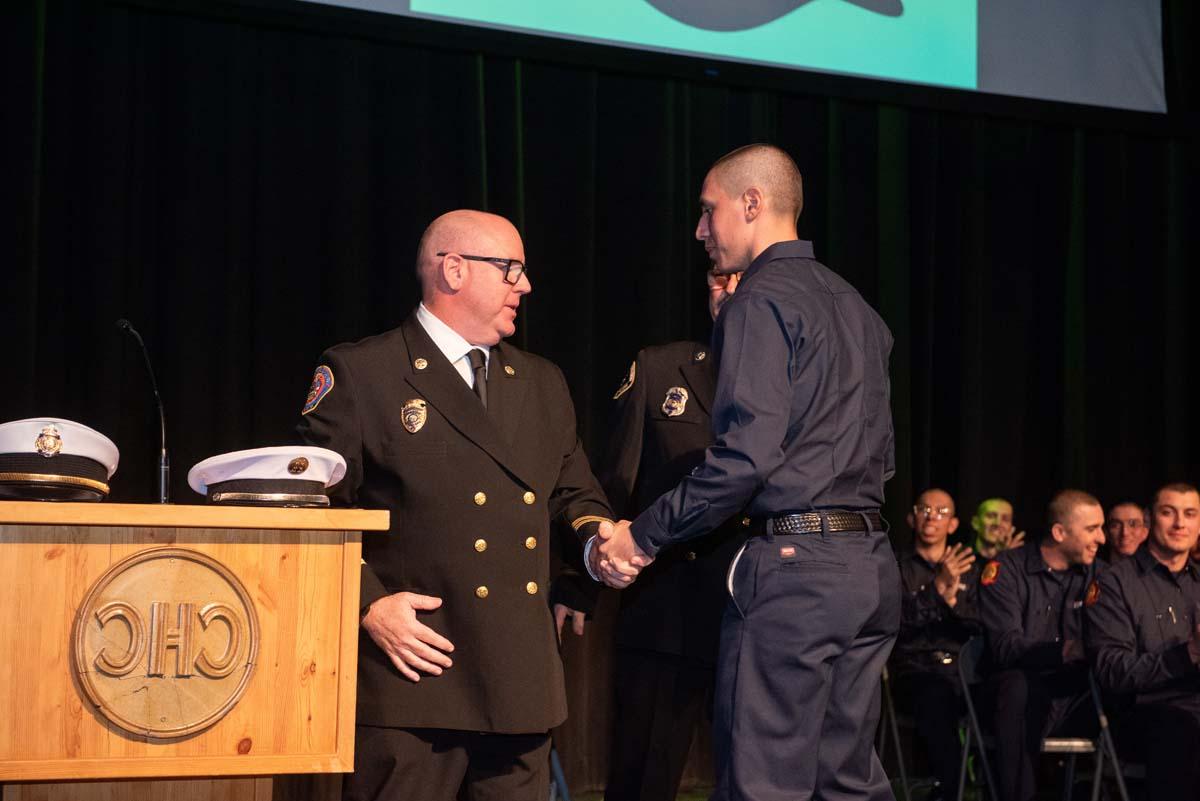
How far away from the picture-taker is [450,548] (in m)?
2.61

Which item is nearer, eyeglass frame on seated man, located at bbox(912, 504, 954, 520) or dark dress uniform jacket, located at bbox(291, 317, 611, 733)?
dark dress uniform jacket, located at bbox(291, 317, 611, 733)

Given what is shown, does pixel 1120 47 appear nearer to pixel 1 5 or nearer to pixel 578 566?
pixel 578 566

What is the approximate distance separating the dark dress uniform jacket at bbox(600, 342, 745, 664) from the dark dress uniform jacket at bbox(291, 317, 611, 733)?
0.54 meters

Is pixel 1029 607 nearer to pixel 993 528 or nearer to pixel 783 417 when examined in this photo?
pixel 993 528

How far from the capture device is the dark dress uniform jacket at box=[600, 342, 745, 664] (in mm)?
3145

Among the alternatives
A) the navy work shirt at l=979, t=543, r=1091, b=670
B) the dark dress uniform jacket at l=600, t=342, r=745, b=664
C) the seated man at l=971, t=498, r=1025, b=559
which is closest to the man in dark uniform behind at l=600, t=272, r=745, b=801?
the dark dress uniform jacket at l=600, t=342, r=745, b=664

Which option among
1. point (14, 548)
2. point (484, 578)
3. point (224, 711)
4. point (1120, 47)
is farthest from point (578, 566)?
point (1120, 47)

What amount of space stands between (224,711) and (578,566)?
1199 mm

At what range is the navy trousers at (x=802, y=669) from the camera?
2.45m

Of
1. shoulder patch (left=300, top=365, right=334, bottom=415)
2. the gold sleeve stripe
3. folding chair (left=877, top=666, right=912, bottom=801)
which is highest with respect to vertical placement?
shoulder patch (left=300, top=365, right=334, bottom=415)

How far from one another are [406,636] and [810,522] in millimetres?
826

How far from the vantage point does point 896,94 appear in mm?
5703

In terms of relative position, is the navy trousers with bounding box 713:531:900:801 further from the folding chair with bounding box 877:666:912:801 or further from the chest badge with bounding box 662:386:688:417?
the folding chair with bounding box 877:666:912:801

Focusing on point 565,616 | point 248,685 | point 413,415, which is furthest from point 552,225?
point 248,685
